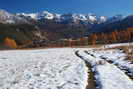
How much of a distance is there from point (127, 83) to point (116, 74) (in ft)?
9.34

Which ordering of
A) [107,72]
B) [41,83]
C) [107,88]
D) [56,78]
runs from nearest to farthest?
[107,88] → [41,83] → [56,78] → [107,72]

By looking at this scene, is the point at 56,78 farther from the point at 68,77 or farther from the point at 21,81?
the point at 21,81

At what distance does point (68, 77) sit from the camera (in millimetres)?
15688

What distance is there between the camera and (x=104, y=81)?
13.9 m


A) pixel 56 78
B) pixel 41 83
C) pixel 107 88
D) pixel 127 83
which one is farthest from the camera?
pixel 56 78

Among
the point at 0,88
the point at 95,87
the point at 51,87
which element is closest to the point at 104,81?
the point at 95,87

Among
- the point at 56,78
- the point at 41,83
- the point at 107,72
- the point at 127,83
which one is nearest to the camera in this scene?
the point at 127,83

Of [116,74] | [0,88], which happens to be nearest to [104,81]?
[116,74]

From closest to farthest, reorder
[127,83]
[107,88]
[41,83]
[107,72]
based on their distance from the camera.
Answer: [107,88] < [127,83] < [41,83] < [107,72]

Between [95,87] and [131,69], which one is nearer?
[95,87]

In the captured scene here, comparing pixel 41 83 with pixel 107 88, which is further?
pixel 41 83

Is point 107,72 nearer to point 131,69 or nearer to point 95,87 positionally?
point 131,69

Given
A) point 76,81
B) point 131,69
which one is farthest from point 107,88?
point 131,69

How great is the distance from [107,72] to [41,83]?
572cm
